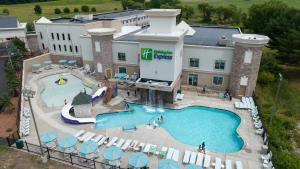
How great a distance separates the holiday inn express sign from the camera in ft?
96.1

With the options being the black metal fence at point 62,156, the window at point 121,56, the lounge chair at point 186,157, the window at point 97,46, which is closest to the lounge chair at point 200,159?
the lounge chair at point 186,157

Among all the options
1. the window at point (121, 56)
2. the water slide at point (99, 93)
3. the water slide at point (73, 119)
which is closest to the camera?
the water slide at point (73, 119)

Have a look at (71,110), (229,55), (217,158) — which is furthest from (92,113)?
(229,55)

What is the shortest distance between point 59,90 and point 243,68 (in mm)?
28010

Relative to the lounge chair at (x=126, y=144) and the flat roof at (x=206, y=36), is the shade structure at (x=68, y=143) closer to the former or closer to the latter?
the lounge chair at (x=126, y=144)

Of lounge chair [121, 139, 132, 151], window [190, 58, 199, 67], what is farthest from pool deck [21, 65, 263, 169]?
window [190, 58, 199, 67]

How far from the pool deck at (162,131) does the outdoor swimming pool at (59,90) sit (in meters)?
1.53

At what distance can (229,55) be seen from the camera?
31.5m

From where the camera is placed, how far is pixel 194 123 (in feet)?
89.2

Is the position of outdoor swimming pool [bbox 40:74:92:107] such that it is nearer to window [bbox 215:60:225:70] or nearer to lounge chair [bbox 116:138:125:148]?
lounge chair [bbox 116:138:125:148]

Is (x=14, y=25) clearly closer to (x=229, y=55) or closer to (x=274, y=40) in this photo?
(x=229, y=55)

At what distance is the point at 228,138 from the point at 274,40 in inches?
1276

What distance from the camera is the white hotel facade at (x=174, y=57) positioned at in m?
29.2

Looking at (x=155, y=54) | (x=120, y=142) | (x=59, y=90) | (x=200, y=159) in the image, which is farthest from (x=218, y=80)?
(x=59, y=90)
